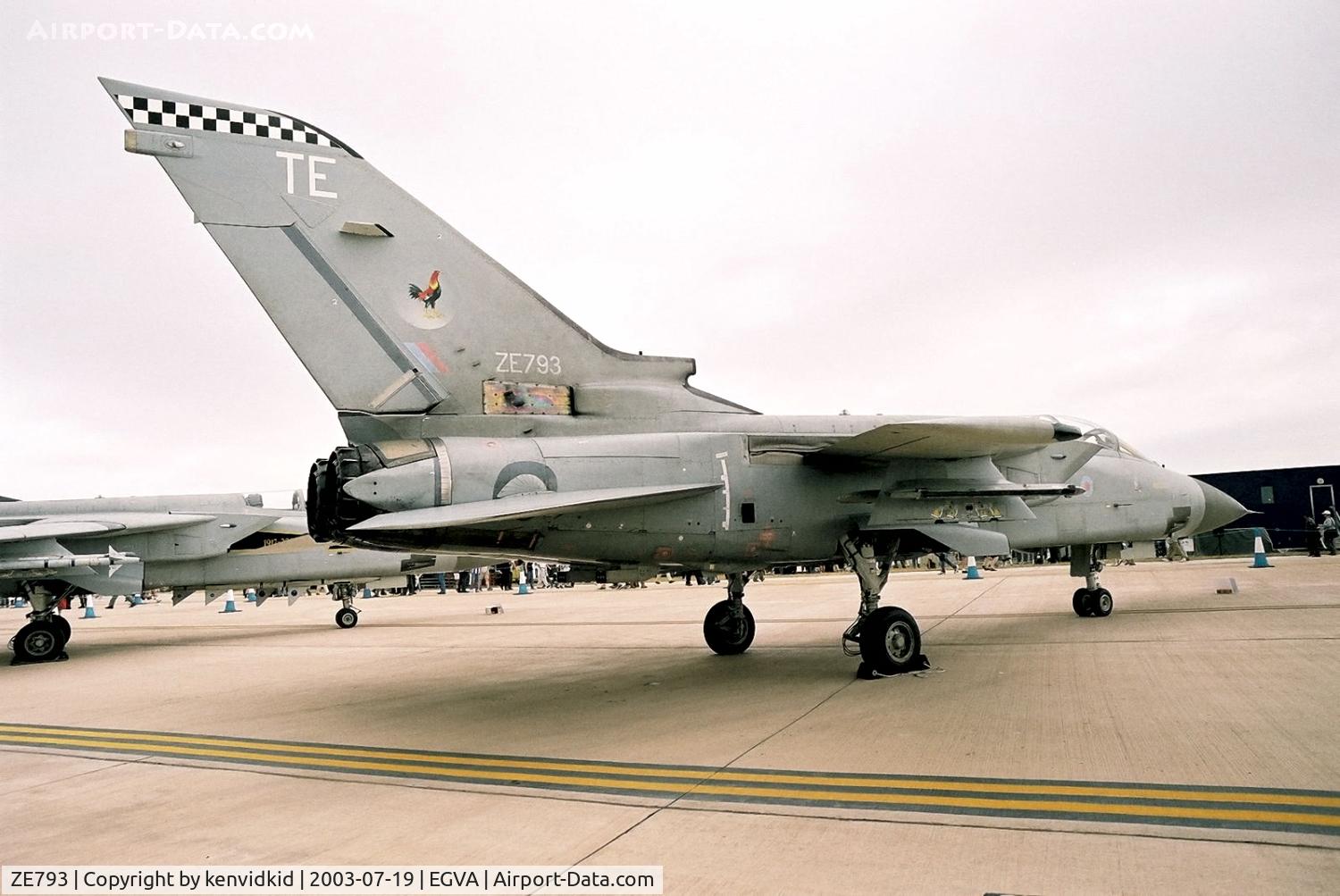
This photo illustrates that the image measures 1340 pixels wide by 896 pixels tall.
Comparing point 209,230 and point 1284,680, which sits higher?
point 209,230

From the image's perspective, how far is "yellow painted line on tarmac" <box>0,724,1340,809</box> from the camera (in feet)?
12.1

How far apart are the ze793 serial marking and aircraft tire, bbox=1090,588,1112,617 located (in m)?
9.03

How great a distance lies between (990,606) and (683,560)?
9.27m

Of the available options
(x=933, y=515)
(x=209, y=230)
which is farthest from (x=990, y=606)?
(x=209, y=230)

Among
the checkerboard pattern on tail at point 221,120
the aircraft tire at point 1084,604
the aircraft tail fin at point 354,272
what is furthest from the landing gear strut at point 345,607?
the aircraft tire at point 1084,604

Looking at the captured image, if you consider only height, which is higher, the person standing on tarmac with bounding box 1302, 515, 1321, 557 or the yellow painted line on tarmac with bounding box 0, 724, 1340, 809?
the person standing on tarmac with bounding box 1302, 515, 1321, 557

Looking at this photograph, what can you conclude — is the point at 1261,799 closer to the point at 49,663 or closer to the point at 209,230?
the point at 209,230

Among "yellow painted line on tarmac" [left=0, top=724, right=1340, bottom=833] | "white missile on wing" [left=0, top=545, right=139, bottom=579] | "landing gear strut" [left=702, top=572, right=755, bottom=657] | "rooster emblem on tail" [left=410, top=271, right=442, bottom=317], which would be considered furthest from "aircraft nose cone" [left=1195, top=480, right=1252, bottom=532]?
"white missile on wing" [left=0, top=545, right=139, bottom=579]

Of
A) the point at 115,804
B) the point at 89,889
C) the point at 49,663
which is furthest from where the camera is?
the point at 49,663

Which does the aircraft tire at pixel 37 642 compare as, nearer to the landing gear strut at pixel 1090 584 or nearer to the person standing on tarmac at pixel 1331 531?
the landing gear strut at pixel 1090 584

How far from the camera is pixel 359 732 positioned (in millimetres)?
6078

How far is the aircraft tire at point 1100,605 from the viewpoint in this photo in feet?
38.3

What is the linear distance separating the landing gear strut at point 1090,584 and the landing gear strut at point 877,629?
519 cm

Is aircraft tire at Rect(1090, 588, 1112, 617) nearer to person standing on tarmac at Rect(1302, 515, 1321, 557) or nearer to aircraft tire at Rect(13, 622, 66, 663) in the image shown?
aircraft tire at Rect(13, 622, 66, 663)
